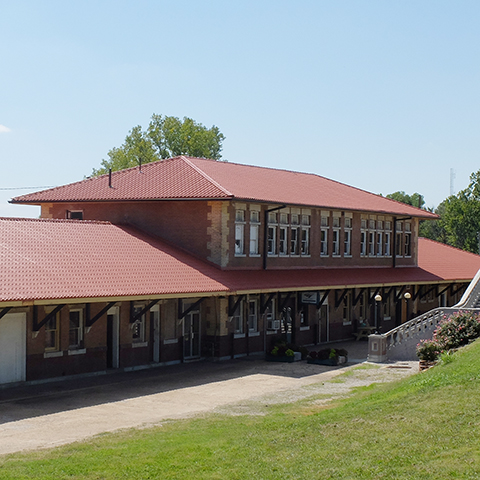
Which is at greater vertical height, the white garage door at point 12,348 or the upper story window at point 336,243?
the upper story window at point 336,243

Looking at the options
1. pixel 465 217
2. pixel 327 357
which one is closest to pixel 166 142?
pixel 465 217

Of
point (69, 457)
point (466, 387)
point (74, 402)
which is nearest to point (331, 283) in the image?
point (74, 402)

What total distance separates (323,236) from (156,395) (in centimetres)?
1596

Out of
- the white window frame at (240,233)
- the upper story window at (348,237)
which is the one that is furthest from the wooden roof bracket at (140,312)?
the upper story window at (348,237)

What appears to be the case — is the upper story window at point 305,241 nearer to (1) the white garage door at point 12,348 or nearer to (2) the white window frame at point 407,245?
(2) the white window frame at point 407,245

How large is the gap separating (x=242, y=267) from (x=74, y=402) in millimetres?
11421

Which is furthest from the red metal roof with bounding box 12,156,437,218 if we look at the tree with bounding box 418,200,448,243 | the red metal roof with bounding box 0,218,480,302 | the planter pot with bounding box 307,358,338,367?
the tree with bounding box 418,200,448,243

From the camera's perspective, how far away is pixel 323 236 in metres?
34.5

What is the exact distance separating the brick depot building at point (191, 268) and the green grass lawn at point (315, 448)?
7.16 metres

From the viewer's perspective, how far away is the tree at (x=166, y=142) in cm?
7112

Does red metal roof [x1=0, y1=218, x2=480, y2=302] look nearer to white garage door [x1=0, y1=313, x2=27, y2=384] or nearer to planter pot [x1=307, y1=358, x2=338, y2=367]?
white garage door [x1=0, y1=313, x2=27, y2=384]

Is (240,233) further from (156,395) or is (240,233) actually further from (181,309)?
(156,395)

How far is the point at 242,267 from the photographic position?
29234 millimetres

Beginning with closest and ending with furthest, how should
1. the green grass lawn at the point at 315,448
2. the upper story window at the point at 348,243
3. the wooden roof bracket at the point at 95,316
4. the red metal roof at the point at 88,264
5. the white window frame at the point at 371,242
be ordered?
the green grass lawn at the point at 315,448, the red metal roof at the point at 88,264, the wooden roof bracket at the point at 95,316, the upper story window at the point at 348,243, the white window frame at the point at 371,242
